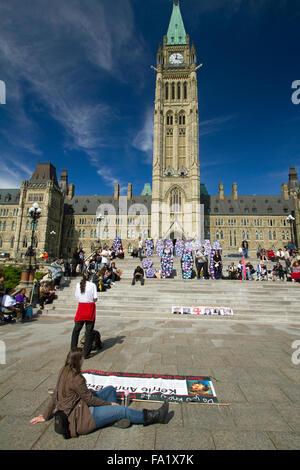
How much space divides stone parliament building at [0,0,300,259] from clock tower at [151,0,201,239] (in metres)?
0.19

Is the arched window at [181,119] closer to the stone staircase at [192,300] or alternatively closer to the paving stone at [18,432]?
the stone staircase at [192,300]

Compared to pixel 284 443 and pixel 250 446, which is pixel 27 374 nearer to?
pixel 250 446

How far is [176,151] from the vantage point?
155ft

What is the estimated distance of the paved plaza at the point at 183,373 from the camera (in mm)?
2561

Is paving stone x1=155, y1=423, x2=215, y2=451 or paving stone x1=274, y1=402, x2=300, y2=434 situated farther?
paving stone x1=274, y1=402, x2=300, y2=434

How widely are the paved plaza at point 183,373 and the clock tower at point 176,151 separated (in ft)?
122

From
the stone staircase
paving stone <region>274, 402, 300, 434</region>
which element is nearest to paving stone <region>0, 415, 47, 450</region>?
paving stone <region>274, 402, 300, 434</region>

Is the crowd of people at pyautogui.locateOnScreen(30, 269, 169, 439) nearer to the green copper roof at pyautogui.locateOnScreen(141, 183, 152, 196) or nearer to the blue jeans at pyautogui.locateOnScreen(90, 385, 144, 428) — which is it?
the blue jeans at pyautogui.locateOnScreen(90, 385, 144, 428)

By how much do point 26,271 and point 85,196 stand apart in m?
58.4

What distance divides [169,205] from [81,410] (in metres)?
44.1

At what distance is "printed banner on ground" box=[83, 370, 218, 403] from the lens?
3.34 metres

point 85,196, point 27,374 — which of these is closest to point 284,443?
point 27,374
